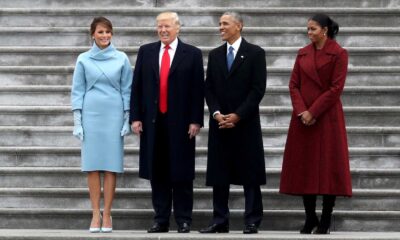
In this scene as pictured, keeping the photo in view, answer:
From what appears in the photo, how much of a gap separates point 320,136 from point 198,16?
347cm

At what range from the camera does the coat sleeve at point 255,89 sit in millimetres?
11539

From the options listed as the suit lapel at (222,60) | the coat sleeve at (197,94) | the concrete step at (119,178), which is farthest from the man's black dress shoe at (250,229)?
the suit lapel at (222,60)

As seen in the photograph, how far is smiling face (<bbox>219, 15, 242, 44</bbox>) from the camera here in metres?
11.7

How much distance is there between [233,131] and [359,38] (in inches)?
122

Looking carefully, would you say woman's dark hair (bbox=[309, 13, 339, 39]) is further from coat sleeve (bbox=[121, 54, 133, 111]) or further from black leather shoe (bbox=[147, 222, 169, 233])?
black leather shoe (bbox=[147, 222, 169, 233])

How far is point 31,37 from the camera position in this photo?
14562mm

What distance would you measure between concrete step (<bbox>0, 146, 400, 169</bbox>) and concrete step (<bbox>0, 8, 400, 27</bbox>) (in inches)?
82.0

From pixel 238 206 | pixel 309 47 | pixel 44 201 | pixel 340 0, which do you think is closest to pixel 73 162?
pixel 44 201

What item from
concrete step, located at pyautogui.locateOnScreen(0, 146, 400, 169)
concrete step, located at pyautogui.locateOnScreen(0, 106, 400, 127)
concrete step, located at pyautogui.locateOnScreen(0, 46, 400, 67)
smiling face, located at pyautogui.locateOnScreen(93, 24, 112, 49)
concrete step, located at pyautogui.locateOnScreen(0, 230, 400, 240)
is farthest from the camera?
concrete step, located at pyautogui.locateOnScreen(0, 46, 400, 67)

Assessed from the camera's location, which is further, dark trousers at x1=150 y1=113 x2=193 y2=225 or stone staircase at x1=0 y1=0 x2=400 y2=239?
stone staircase at x1=0 y1=0 x2=400 y2=239

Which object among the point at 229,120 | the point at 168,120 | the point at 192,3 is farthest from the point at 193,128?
the point at 192,3

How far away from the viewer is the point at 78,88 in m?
11.8

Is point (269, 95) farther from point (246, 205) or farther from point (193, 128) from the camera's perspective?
point (246, 205)

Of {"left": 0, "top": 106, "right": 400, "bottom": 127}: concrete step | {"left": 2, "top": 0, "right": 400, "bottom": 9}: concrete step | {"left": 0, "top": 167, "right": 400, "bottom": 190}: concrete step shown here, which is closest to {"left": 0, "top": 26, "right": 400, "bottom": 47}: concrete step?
{"left": 2, "top": 0, "right": 400, "bottom": 9}: concrete step
